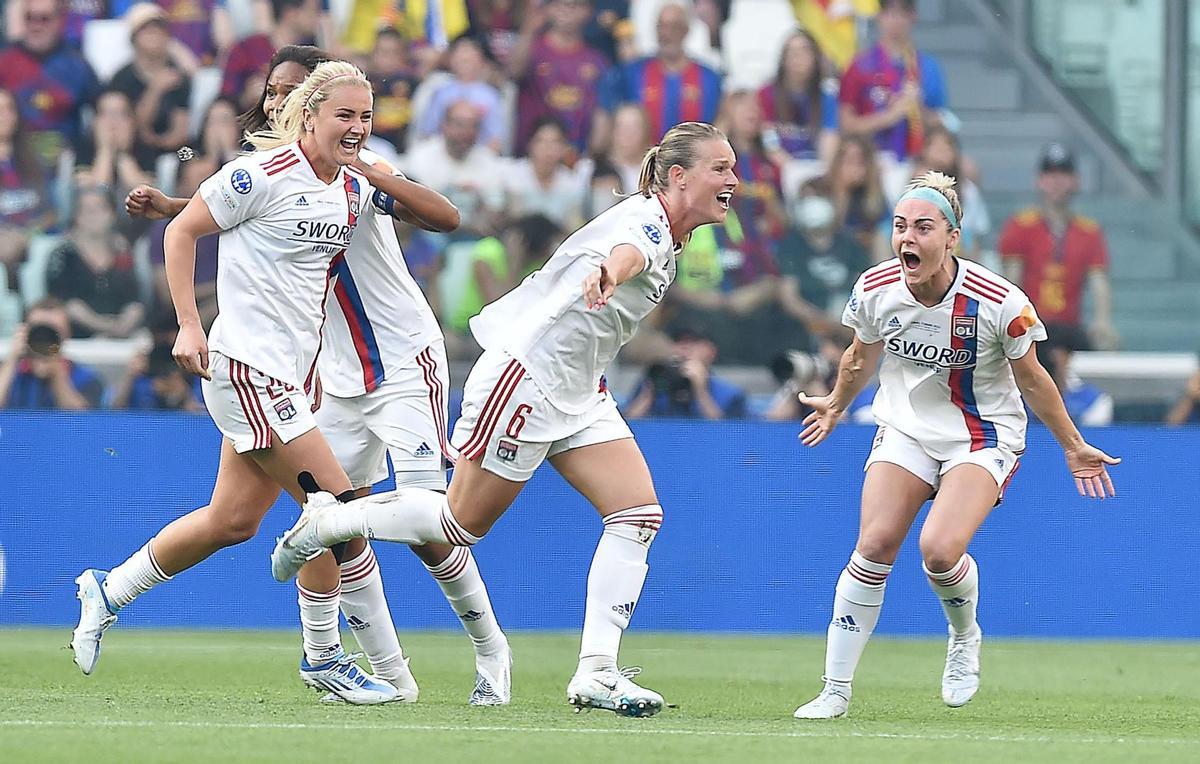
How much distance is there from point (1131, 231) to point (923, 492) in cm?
766

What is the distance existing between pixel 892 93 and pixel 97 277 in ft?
18.4

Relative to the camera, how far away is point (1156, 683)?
851cm

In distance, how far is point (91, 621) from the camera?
693cm

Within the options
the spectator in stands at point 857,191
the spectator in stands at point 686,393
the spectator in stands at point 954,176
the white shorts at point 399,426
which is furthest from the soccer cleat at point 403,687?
the spectator in stands at point 954,176

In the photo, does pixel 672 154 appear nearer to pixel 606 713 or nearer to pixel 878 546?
pixel 878 546

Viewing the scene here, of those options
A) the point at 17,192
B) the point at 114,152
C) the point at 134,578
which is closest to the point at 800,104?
the point at 114,152

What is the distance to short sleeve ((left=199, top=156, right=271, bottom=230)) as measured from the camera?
653cm

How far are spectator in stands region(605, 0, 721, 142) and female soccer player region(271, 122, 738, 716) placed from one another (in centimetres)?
718

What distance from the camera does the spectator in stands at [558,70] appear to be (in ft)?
44.2

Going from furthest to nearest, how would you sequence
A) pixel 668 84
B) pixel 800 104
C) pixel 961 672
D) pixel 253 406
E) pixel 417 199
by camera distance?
pixel 800 104 < pixel 668 84 < pixel 961 672 < pixel 417 199 < pixel 253 406

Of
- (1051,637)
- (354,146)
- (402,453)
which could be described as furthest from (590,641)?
(1051,637)

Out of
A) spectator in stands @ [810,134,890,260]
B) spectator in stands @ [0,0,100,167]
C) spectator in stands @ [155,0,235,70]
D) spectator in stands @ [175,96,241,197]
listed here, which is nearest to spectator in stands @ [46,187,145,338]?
spectator in stands @ [175,96,241,197]

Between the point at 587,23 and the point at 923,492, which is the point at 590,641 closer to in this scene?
the point at 923,492

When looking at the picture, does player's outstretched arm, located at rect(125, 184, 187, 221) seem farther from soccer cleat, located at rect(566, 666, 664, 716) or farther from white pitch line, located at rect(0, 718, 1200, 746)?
soccer cleat, located at rect(566, 666, 664, 716)
